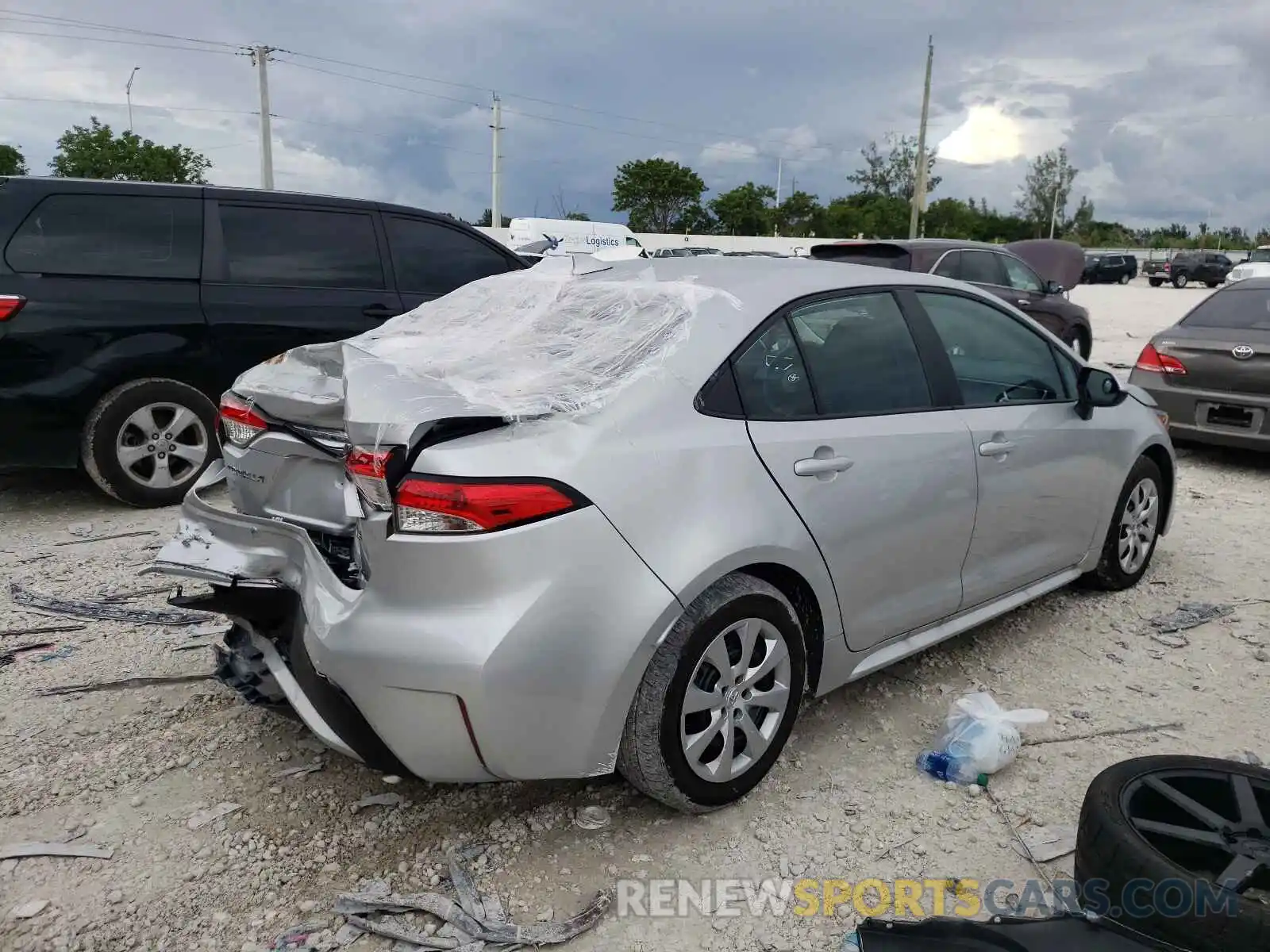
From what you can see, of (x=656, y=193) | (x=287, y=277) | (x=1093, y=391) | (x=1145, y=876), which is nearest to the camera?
(x=1145, y=876)

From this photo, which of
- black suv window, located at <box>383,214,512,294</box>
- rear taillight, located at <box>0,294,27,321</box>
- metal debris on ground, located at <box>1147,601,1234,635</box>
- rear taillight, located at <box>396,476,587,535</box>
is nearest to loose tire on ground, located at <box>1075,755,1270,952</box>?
rear taillight, located at <box>396,476,587,535</box>

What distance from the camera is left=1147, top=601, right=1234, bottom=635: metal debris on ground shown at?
14.0ft

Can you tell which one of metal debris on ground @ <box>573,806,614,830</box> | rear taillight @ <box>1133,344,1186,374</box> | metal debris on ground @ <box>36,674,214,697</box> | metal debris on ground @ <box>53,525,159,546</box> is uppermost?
rear taillight @ <box>1133,344,1186,374</box>

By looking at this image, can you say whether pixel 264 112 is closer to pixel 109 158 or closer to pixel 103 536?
pixel 109 158

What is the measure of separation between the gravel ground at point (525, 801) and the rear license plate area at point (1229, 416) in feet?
10.6

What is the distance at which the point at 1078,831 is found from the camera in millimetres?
2275

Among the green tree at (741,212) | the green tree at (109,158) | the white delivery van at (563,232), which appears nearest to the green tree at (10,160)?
the green tree at (109,158)

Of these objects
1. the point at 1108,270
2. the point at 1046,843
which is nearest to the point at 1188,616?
the point at 1046,843

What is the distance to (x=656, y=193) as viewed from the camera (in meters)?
60.2

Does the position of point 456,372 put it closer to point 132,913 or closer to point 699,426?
point 699,426

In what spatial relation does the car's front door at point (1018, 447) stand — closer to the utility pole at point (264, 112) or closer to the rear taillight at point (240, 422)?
the rear taillight at point (240, 422)

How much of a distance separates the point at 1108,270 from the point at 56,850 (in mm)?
49302

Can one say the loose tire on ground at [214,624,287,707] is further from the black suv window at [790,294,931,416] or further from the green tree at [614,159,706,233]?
the green tree at [614,159,706,233]

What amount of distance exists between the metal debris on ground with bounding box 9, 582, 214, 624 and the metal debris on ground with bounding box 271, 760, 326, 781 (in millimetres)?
1343
